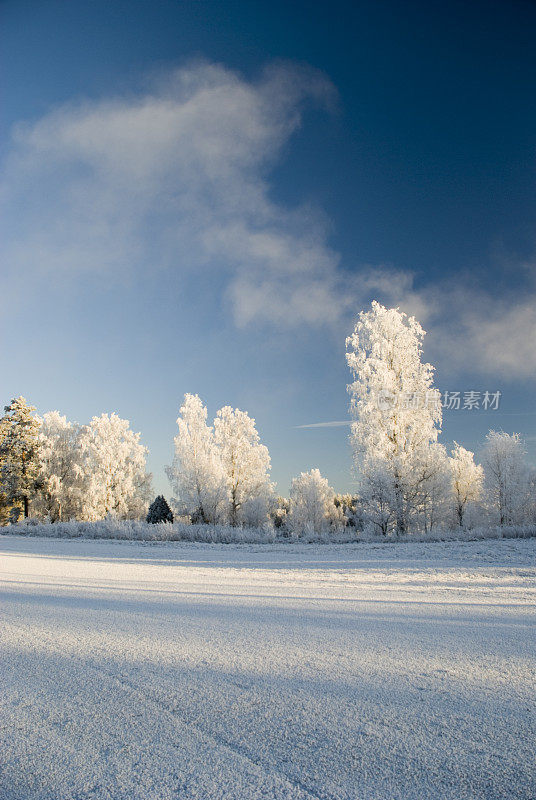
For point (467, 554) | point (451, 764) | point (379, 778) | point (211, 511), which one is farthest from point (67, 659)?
point (211, 511)

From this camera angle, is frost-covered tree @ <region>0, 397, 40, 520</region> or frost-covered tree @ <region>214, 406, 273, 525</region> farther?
frost-covered tree @ <region>0, 397, 40, 520</region>

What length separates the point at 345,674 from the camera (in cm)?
206

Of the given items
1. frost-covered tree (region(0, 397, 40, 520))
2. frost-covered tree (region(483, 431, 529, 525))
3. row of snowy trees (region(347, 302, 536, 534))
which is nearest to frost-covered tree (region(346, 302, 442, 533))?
row of snowy trees (region(347, 302, 536, 534))

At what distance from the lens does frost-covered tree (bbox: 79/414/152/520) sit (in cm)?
3638

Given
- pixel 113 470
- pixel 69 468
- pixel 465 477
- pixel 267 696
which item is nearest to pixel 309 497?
pixel 465 477

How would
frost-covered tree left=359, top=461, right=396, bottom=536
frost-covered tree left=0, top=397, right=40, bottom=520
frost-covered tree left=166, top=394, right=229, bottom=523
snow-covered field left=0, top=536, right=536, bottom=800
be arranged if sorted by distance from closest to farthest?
snow-covered field left=0, top=536, right=536, bottom=800
frost-covered tree left=359, top=461, right=396, bottom=536
frost-covered tree left=166, top=394, right=229, bottom=523
frost-covered tree left=0, top=397, right=40, bottom=520

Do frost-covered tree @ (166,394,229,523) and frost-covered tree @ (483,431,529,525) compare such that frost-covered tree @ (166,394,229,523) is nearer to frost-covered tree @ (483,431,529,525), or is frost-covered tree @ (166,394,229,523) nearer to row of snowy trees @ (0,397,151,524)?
row of snowy trees @ (0,397,151,524)

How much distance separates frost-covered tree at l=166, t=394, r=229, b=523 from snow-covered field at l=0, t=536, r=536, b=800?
81.4 ft

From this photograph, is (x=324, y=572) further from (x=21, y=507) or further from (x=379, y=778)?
(x=21, y=507)

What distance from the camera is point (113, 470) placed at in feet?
123

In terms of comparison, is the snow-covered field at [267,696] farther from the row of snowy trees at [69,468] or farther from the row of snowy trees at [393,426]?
the row of snowy trees at [69,468]

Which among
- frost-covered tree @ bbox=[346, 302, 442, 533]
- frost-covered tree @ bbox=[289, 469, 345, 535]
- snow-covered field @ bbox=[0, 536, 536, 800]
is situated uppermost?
frost-covered tree @ bbox=[346, 302, 442, 533]

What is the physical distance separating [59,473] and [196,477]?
59.8 feet

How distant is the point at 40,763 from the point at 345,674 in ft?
4.28
